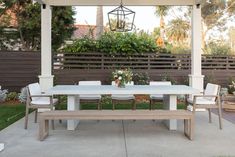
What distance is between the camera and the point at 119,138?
20.2ft

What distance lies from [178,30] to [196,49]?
47.9 ft

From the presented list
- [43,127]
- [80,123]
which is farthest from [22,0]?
[43,127]

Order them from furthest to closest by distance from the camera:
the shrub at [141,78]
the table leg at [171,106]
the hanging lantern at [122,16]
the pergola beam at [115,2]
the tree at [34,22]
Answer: the tree at [34,22], the shrub at [141,78], the pergola beam at [115,2], the hanging lantern at [122,16], the table leg at [171,106]

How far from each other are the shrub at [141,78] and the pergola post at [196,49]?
230 centimetres

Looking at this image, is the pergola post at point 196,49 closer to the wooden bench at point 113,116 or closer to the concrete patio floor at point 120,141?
the concrete patio floor at point 120,141

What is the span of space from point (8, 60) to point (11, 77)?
0.55 metres

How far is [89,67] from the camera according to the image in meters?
11.7

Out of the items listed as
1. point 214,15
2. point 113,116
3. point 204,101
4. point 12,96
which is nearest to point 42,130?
point 113,116

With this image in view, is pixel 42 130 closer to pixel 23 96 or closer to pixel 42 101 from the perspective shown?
pixel 42 101

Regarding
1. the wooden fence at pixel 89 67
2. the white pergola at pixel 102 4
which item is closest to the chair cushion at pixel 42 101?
the white pergola at pixel 102 4

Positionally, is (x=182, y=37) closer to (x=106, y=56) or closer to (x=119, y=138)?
(x=106, y=56)

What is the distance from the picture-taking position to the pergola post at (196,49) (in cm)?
922

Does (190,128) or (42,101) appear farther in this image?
(42,101)

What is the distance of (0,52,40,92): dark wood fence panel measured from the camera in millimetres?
11570
